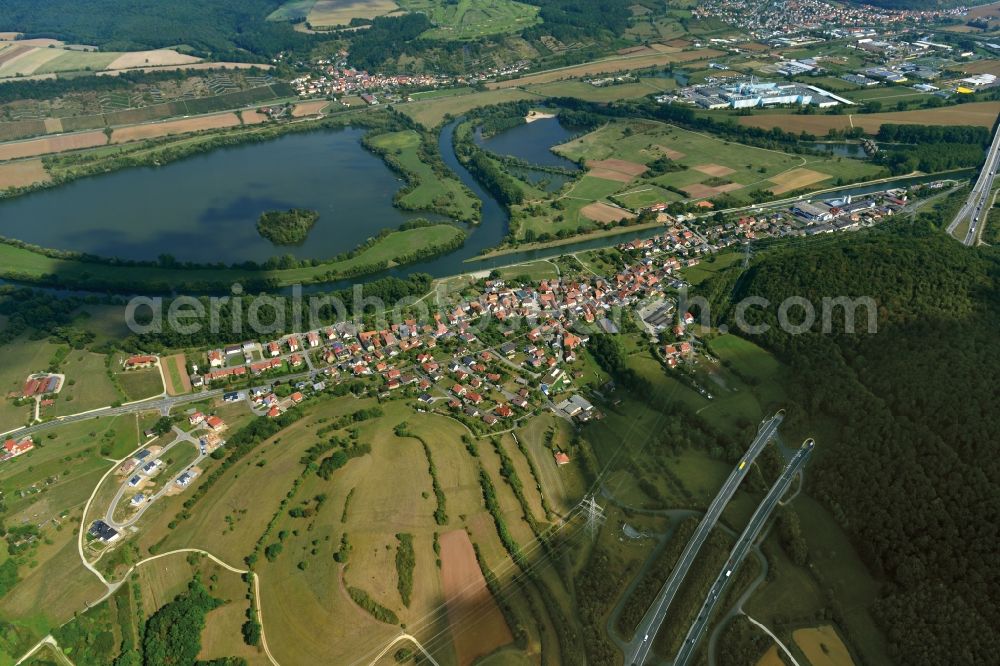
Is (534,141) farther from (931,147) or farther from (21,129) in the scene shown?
(21,129)

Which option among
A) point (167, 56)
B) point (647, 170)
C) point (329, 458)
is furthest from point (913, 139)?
point (167, 56)

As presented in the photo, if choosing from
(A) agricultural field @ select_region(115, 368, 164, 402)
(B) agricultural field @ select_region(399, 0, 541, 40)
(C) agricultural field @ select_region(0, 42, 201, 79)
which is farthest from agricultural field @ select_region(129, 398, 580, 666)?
(B) agricultural field @ select_region(399, 0, 541, 40)

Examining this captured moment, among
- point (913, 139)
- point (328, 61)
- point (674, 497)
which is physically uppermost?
point (328, 61)

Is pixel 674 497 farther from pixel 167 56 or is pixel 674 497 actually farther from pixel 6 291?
pixel 167 56

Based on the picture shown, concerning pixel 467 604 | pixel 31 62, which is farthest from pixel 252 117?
pixel 467 604

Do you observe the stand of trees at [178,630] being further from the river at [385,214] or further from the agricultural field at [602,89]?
the agricultural field at [602,89]

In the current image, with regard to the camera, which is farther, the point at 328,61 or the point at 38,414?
the point at 328,61
